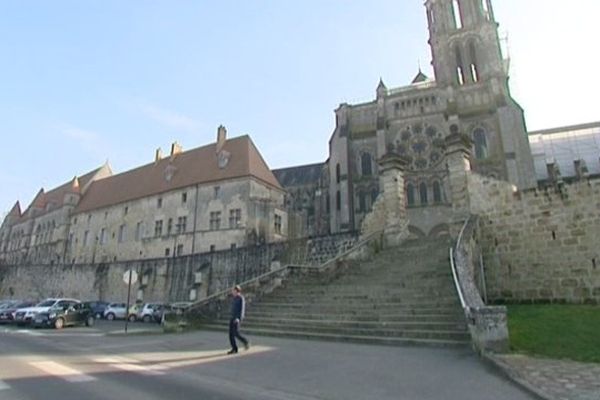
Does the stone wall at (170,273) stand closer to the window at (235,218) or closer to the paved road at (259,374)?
the window at (235,218)

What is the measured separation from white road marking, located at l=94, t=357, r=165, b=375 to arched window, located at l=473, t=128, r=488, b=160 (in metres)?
38.3

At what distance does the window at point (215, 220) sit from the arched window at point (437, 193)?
21.5 m

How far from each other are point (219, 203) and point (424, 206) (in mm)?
20576

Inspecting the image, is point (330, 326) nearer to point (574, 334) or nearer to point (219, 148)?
point (574, 334)

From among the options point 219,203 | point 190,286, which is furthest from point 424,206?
point 190,286

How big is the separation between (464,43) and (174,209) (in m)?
39.8

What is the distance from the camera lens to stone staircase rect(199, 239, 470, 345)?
9703 millimetres

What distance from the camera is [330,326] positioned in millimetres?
10930

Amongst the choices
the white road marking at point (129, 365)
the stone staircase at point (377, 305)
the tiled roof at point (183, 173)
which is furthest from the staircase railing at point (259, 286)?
the tiled roof at point (183, 173)

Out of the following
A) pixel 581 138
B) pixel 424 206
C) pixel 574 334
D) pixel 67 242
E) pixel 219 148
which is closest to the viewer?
pixel 574 334

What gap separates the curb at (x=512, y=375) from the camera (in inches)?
202

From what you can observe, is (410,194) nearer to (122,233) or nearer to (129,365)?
(122,233)

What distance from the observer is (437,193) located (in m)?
38.7

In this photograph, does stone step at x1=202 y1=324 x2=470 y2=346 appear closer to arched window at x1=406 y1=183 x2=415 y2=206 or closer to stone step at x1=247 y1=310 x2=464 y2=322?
stone step at x1=247 y1=310 x2=464 y2=322
